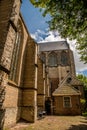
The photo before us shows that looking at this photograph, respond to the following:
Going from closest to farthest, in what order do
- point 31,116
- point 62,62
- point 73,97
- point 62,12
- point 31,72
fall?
point 62,12 → point 31,116 → point 31,72 → point 73,97 → point 62,62

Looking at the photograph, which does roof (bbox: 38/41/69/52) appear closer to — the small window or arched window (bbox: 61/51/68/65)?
arched window (bbox: 61/51/68/65)

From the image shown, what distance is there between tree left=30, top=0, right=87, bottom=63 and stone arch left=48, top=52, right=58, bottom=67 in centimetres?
2484

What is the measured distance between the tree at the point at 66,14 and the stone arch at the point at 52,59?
2484 cm

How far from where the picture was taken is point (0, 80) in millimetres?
5977

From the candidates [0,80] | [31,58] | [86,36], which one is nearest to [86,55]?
[86,36]

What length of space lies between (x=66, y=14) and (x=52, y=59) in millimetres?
27798

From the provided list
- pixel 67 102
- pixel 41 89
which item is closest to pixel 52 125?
pixel 41 89

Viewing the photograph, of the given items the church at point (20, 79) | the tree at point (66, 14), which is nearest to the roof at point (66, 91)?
the church at point (20, 79)

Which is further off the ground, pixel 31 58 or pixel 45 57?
pixel 45 57

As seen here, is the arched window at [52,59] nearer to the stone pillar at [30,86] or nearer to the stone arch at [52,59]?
the stone arch at [52,59]

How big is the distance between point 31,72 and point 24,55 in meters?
1.88

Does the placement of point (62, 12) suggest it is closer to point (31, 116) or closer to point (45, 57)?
point (31, 116)

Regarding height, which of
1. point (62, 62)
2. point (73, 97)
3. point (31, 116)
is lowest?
point (31, 116)

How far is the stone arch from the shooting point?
115ft
